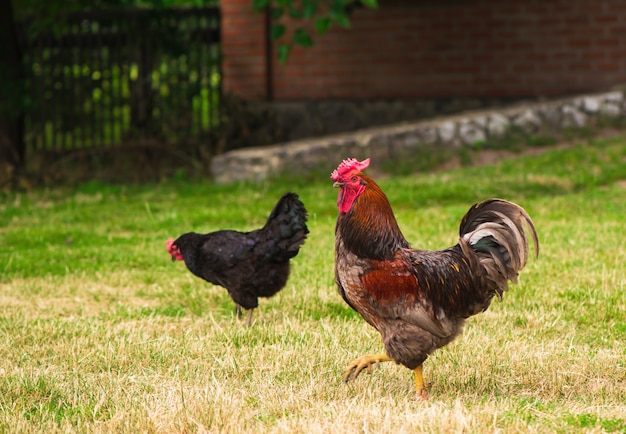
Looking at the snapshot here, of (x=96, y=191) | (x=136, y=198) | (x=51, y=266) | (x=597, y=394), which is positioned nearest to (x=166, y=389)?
(x=597, y=394)

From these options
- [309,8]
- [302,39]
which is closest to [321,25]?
[309,8]

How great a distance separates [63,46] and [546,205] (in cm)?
1011

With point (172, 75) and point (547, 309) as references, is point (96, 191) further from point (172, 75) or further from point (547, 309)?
point (547, 309)

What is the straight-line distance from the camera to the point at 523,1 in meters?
15.0

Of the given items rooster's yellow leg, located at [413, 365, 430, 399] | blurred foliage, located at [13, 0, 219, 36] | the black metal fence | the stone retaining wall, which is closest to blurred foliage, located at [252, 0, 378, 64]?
the stone retaining wall

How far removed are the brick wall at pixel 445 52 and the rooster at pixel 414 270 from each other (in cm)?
1060

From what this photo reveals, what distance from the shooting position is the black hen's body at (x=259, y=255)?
6.57m

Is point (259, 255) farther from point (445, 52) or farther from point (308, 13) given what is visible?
point (445, 52)

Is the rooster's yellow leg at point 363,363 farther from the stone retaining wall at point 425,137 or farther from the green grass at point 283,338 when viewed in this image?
the stone retaining wall at point 425,137

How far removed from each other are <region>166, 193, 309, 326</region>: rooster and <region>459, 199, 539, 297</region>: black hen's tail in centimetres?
195

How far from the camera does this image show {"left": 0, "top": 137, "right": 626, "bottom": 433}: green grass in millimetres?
4434

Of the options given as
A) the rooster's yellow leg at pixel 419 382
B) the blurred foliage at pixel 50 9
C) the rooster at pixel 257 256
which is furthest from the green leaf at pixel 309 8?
the rooster's yellow leg at pixel 419 382

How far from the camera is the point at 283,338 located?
239 inches

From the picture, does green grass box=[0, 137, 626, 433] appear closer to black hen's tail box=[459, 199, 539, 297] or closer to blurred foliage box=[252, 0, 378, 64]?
black hen's tail box=[459, 199, 539, 297]
